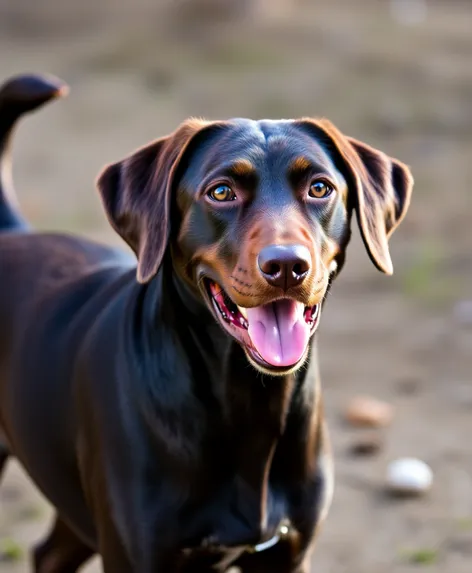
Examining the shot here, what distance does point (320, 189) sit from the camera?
2645 mm

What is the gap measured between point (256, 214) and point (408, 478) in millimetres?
2188

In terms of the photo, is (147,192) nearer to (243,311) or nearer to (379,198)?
(243,311)

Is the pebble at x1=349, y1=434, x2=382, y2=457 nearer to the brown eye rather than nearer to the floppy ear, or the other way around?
the floppy ear

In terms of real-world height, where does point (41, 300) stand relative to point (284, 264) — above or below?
below

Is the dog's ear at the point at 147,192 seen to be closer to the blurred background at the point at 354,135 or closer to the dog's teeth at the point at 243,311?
the dog's teeth at the point at 243,311

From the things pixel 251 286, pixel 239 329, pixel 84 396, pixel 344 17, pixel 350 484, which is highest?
pixel 251 286

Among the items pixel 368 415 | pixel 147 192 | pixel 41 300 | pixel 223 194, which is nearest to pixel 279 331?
pixel 223 194

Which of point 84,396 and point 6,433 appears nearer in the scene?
point 84,396

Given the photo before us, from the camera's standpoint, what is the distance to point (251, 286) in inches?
96.4

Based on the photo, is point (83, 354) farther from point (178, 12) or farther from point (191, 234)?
point (178, 12)

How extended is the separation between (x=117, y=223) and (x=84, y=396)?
50 centimetres

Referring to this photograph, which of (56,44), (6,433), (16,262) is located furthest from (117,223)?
(56,44)

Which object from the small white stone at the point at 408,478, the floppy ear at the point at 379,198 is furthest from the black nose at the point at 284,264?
the small white stone at the point at 408,478

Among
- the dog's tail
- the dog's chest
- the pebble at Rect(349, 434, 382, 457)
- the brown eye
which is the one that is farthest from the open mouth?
the pebble at Rect(349, 434, 382, 457)
